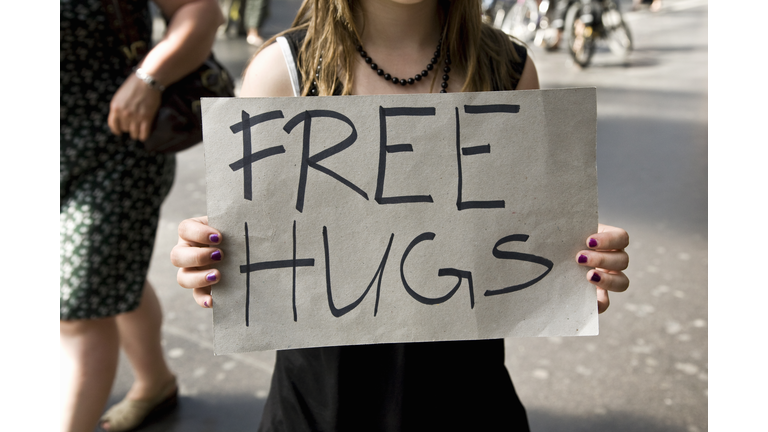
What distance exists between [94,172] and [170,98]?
290 millimetres

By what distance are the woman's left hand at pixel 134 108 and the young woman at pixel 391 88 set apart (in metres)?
0.48

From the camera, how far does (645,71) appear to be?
790 centimetres

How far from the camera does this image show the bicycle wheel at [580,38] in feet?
26.3

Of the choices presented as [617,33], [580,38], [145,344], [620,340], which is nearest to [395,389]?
[145,344]

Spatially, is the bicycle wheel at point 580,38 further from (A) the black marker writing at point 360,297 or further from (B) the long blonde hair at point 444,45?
(A) the black marker writing at point 360,297

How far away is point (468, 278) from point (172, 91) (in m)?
1.03

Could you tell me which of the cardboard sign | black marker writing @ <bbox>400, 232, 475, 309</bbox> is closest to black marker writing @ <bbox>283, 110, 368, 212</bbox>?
the cardboard sign

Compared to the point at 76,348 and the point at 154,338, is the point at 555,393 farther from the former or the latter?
the point at 76,348

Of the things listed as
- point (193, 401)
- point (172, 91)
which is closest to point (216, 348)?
point (172, 91)

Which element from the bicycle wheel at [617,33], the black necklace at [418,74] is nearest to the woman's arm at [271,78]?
the black necklace at [418,74]

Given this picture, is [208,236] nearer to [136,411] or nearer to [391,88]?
[391,88]

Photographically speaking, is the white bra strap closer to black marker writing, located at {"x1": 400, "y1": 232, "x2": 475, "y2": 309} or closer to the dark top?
the dark top

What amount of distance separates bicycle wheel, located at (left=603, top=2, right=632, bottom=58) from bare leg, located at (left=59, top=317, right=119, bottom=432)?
8338mm

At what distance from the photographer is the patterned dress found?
159 cm
